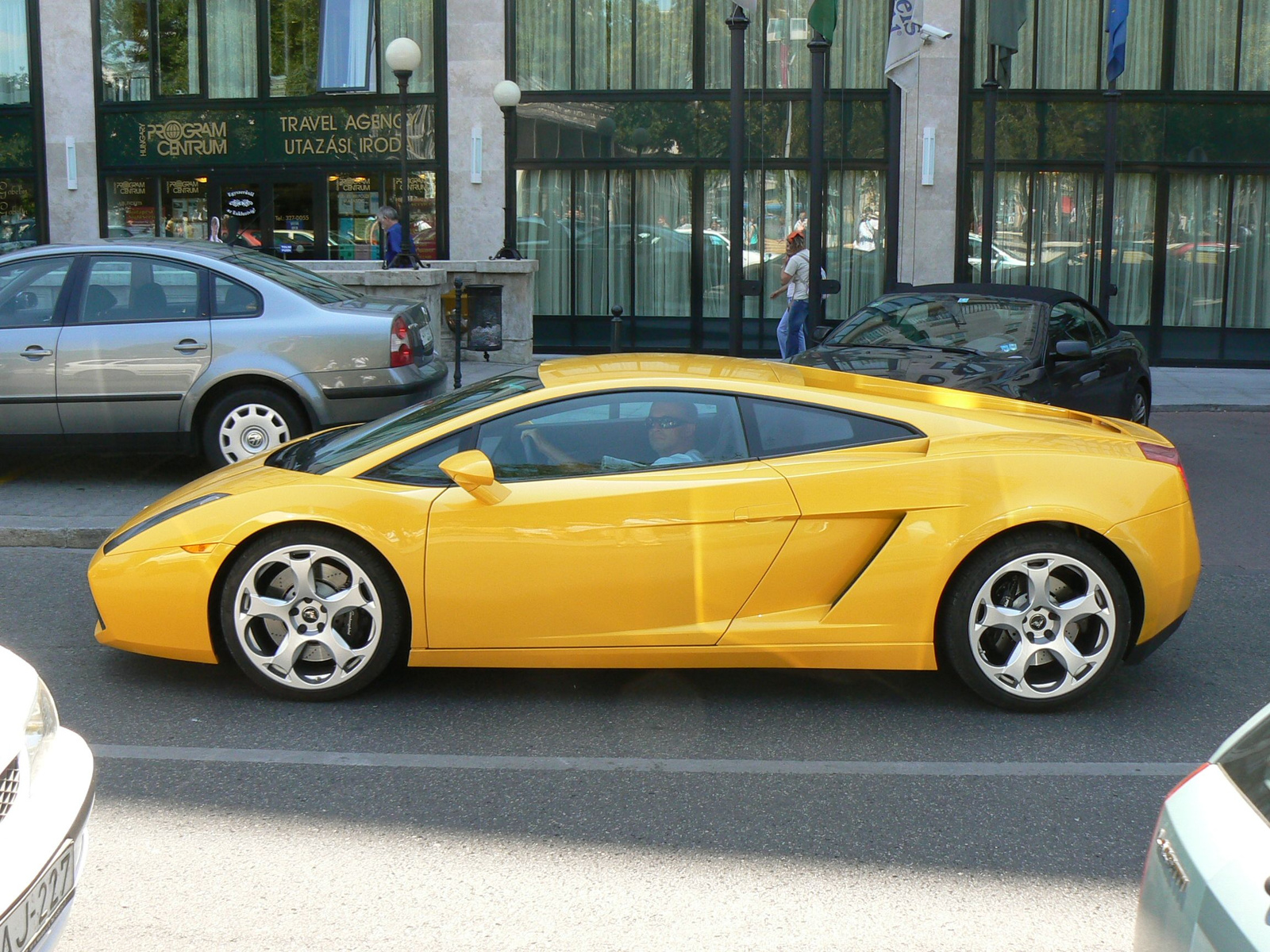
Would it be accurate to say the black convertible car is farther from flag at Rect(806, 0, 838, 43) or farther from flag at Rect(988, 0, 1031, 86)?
flag at Rect(988, 0, 1031, 86)

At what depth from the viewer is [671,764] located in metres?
4.57

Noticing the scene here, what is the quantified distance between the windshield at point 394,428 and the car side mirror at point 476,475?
0.36 m

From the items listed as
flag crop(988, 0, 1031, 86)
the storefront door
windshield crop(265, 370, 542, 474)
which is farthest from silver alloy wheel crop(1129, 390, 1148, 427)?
the storefront door

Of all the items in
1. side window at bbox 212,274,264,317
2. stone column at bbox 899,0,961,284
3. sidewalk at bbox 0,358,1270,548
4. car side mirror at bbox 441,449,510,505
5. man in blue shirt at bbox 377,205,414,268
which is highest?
stone column at bbox 899,0,961,284

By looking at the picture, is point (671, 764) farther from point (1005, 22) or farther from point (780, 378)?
point (1005, 22)

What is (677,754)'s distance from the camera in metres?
4.66

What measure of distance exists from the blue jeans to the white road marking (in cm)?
1133

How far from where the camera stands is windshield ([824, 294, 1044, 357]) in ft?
31.7

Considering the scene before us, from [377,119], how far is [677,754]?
16854 millimetres

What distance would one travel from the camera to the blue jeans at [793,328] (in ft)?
52.1

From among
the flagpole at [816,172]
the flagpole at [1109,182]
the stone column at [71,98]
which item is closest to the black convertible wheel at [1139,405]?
the flagpole at [816,172]

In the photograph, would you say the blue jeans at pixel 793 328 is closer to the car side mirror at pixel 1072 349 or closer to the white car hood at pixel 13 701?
the car side mirror at pixel 1072 349

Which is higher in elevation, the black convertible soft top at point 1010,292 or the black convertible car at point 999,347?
the black convertible soft top at point 1010,292

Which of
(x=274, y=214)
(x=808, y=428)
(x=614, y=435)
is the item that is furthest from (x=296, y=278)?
(x=274, y=214)
